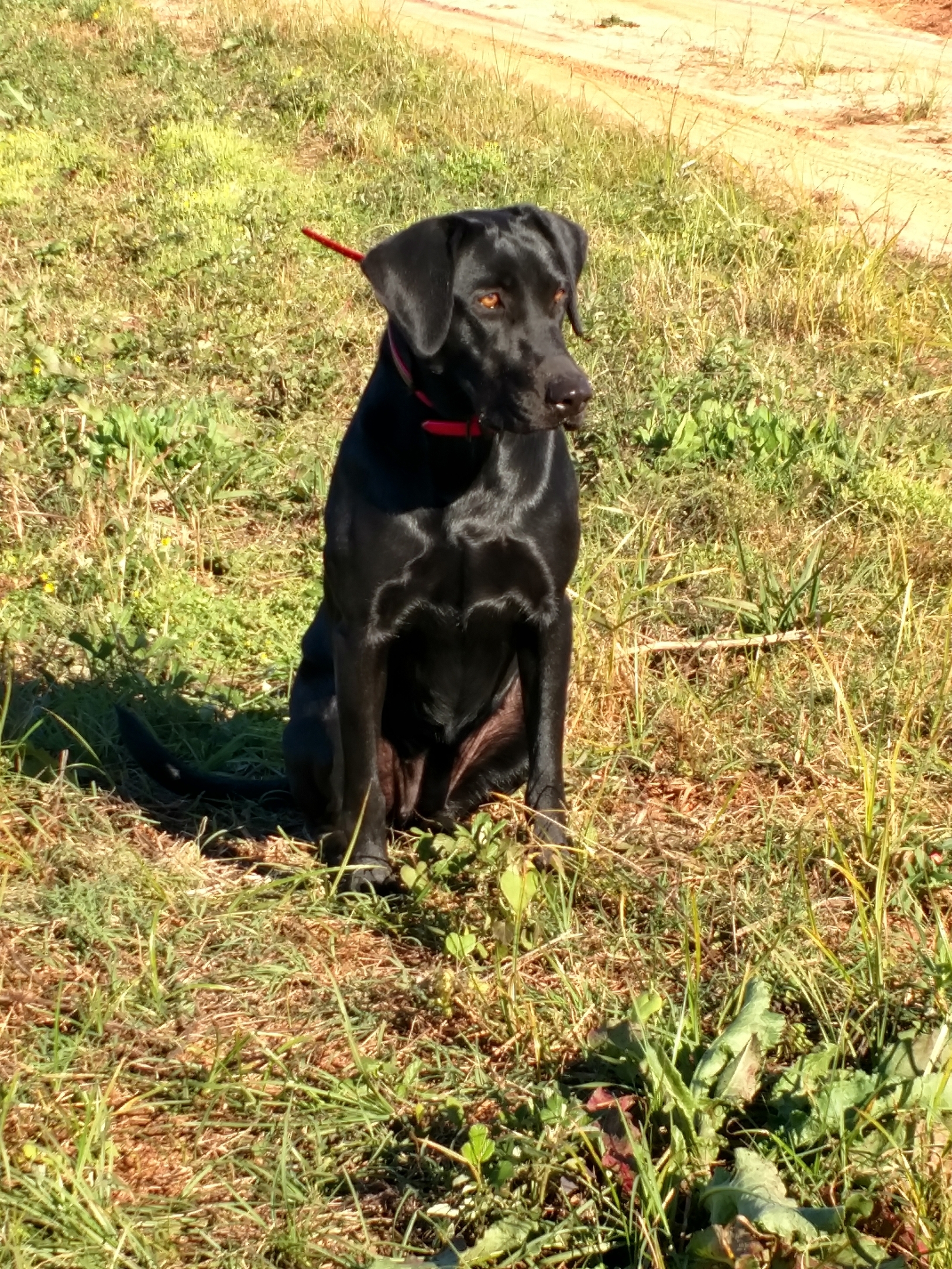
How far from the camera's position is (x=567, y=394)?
2844 mm

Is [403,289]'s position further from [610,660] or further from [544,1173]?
[544,1173]

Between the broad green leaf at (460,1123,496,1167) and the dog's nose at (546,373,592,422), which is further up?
the dog's nose at (546,373,592,422)

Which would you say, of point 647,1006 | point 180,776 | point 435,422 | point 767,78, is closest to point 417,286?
point 435,422

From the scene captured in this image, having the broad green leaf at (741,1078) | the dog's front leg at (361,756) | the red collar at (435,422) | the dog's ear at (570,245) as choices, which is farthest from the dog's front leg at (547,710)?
the broad green leaf at (741,1078)

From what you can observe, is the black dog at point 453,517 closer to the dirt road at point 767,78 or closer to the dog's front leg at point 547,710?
the dog's front leg at point 547,710

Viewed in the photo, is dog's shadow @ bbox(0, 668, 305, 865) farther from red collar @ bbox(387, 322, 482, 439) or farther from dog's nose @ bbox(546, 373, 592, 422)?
dog's nose @ bbox(546, 373, 592, 422)

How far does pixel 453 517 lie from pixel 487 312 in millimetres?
420

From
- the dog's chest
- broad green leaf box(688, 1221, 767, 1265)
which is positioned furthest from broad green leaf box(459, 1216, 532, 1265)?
the dog's chest

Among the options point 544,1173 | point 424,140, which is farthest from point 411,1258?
point 424,140

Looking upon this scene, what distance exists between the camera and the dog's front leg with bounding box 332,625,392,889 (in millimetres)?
3125

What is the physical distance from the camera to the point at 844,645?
12.5 feet

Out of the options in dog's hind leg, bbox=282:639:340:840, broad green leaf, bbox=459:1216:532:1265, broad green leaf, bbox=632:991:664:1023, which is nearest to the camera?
broad green leaf, bbox=459:1216:532:1265

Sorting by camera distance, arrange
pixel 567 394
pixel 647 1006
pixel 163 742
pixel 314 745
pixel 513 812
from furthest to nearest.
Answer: pixel 163 742 → pixel 513 812 → pixel 314 745 → pixel 567 394 → pixel 647 1006

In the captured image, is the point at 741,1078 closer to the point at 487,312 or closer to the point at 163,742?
the point at 487,312
